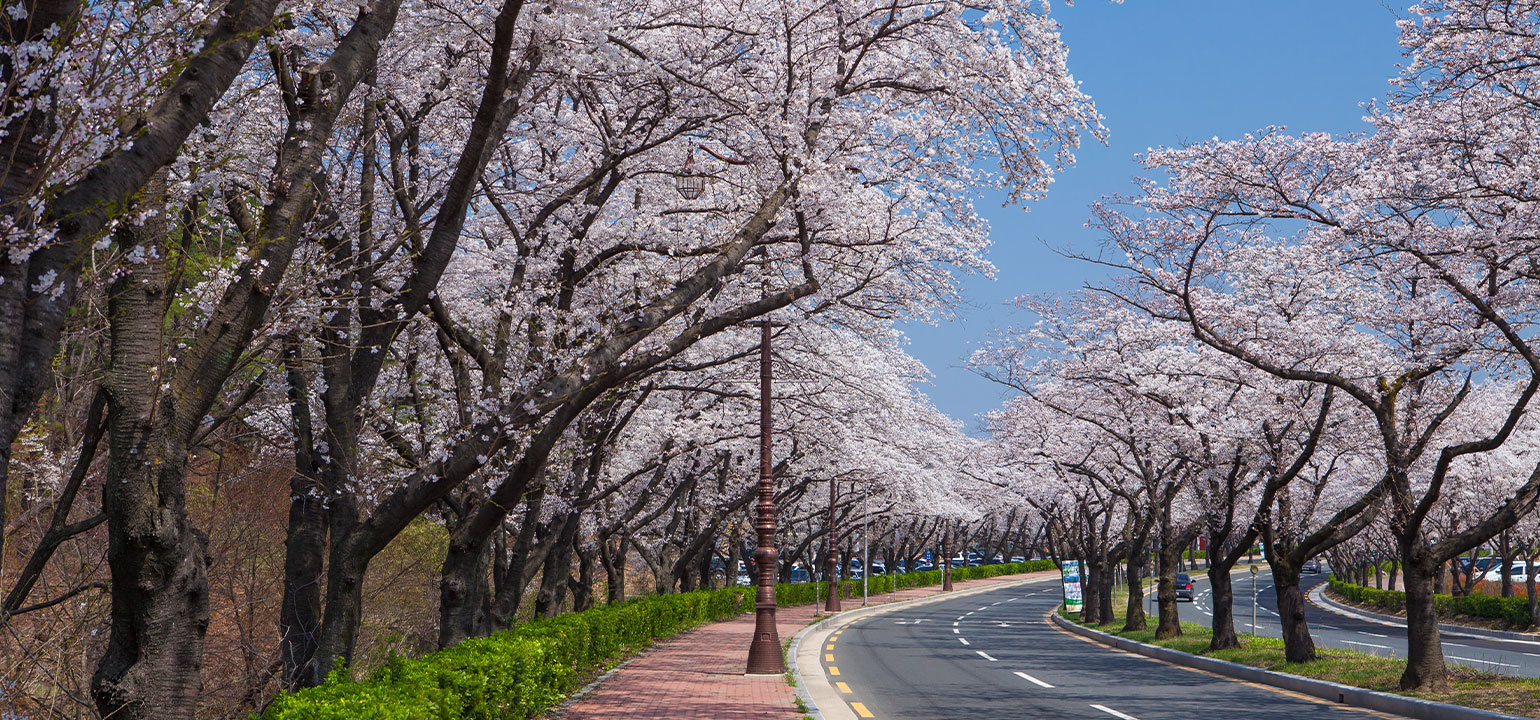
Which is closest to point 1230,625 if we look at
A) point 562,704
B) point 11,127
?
point 562,704

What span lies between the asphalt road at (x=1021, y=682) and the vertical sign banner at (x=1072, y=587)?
477 cm

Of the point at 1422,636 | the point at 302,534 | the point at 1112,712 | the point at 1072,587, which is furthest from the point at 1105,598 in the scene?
the point at 302,534

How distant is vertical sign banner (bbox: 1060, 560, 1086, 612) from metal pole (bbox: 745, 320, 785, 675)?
2104cm

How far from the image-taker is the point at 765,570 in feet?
59.8

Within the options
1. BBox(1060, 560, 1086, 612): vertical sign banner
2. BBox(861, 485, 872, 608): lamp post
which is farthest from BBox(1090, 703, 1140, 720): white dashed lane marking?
BBox(861, 485, 872, 608): lamp post

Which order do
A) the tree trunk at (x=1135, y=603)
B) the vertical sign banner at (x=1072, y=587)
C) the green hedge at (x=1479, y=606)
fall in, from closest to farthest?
the tree trunk at (x=1135, y=603) < the green hedge at (x=1479, y=606) < the vertical sign banner at (x=1072, y=587)

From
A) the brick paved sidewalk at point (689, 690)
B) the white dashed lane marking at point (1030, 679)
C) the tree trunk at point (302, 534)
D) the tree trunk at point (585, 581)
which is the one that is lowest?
the white dashed lane marking at point (1030, 679)

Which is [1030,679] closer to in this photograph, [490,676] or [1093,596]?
[490,676]

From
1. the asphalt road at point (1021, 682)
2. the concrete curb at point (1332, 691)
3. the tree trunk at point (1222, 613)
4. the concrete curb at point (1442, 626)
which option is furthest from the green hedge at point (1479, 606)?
the asphalt road at point (1021, 682)

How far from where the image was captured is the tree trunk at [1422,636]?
1467 cm

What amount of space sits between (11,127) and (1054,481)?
118 ft

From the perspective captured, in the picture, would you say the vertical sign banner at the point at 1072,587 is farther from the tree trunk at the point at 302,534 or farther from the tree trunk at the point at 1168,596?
the tree trunk at the point at 302,534

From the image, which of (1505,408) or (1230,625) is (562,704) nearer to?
(1230,625)

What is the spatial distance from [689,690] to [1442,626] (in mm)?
32277
